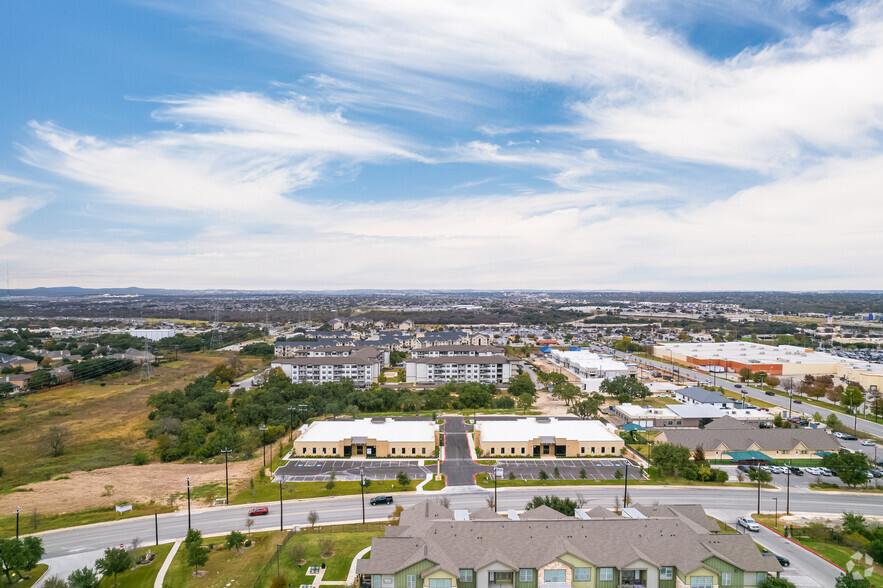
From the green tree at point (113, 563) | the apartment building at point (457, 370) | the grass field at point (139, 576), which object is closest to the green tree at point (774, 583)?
the grass field at point (139, 576)

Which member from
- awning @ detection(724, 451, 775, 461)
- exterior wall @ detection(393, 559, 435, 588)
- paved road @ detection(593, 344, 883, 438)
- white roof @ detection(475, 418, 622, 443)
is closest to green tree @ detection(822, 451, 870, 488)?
awning @ detection(724, 451, 775, 461)

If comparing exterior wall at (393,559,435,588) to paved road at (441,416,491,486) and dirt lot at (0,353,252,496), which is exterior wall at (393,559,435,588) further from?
dirt lot at (0,353,252,496)

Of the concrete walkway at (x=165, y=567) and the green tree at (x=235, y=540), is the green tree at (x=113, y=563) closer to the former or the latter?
the concrete walkway at (x=165, y=567)

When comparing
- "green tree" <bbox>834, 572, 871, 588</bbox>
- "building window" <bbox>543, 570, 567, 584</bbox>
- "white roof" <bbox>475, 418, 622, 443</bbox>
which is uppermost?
"green tree" <bbox>834, 572, 871, 588</bbox>

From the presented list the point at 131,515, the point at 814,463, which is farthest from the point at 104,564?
the point at 814,463

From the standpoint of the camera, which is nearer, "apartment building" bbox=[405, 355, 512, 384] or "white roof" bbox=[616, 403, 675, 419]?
"white roof" bbox=[616, 403, 675, 419]

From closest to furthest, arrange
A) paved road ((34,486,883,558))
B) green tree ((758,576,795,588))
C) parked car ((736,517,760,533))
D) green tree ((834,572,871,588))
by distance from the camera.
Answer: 1. green tree ((834,572,871,588))
2. green tree ((758,576,795,588))
3. parked car ((736,517,760,533))
4. paved road ((34,486,883,558))

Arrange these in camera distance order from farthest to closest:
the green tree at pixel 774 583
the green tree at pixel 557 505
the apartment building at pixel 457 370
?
the apartment building at pixel 457 370 → the green tree at pixel 557 505 → the green tree at pixel 774 583

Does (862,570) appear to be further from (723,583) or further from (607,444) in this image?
(607,444)
